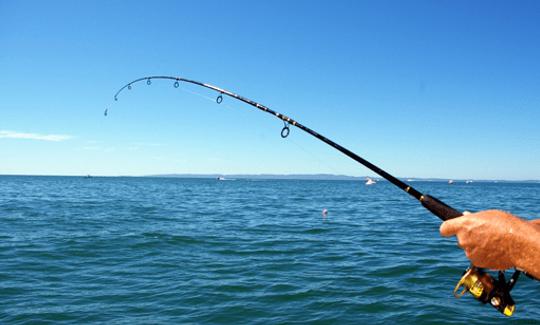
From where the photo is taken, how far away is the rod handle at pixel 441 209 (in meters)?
3.28

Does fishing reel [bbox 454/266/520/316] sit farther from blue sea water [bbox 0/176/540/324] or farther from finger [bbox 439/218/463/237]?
blue sea water [bbox 0/176/540/324]

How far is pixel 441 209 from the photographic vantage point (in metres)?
3.40

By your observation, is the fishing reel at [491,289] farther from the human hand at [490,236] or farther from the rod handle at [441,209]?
the human hand at [490,236]

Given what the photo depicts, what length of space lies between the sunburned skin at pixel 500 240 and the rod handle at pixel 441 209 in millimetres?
713

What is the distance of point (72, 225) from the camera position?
59.7 ft

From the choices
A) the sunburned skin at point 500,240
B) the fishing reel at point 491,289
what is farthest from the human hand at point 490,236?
the fishing reel at point 491,289

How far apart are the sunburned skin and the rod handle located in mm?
713

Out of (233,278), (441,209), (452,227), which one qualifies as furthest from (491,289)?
(233,278)

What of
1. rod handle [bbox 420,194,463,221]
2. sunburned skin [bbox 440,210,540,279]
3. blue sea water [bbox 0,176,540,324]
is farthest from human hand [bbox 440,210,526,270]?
blue sea water [bbox 0,176,540,324]

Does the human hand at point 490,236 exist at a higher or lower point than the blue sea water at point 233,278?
higher

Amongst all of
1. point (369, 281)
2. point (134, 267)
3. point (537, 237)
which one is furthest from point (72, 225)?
point (537, 237)

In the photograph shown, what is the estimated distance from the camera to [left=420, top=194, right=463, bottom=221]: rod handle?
10.8 feet

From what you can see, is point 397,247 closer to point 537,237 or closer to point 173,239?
point 173,239

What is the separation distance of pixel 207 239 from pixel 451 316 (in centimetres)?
967
